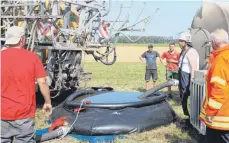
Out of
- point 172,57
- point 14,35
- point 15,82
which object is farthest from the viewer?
point 172,57

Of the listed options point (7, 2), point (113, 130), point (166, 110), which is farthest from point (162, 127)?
point (7, 2)

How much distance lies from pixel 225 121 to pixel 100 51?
212 inches

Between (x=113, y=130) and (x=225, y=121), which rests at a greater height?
(x=225, y=121)

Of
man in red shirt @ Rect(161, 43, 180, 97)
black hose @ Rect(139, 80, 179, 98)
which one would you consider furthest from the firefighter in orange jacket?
man in red shirt @ Rect(161, 43, 180, 97)

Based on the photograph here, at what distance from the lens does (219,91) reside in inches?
144

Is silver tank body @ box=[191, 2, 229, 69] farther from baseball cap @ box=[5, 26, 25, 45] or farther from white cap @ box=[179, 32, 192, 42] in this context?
baseball cap @ box=[5, 26, 25, 45]

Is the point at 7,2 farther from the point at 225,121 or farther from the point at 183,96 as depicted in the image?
the point at 225,121

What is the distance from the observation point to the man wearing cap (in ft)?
20.6

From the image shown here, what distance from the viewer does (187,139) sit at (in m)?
5.89

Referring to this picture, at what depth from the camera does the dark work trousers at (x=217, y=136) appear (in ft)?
12.3

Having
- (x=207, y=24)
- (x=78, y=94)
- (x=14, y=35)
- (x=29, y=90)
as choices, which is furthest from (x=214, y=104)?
(x=207, y=24)

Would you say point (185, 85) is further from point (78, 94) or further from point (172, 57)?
point (172, 57)

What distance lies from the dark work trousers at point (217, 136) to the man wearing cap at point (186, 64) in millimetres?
2338

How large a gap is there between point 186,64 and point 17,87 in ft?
10.8
